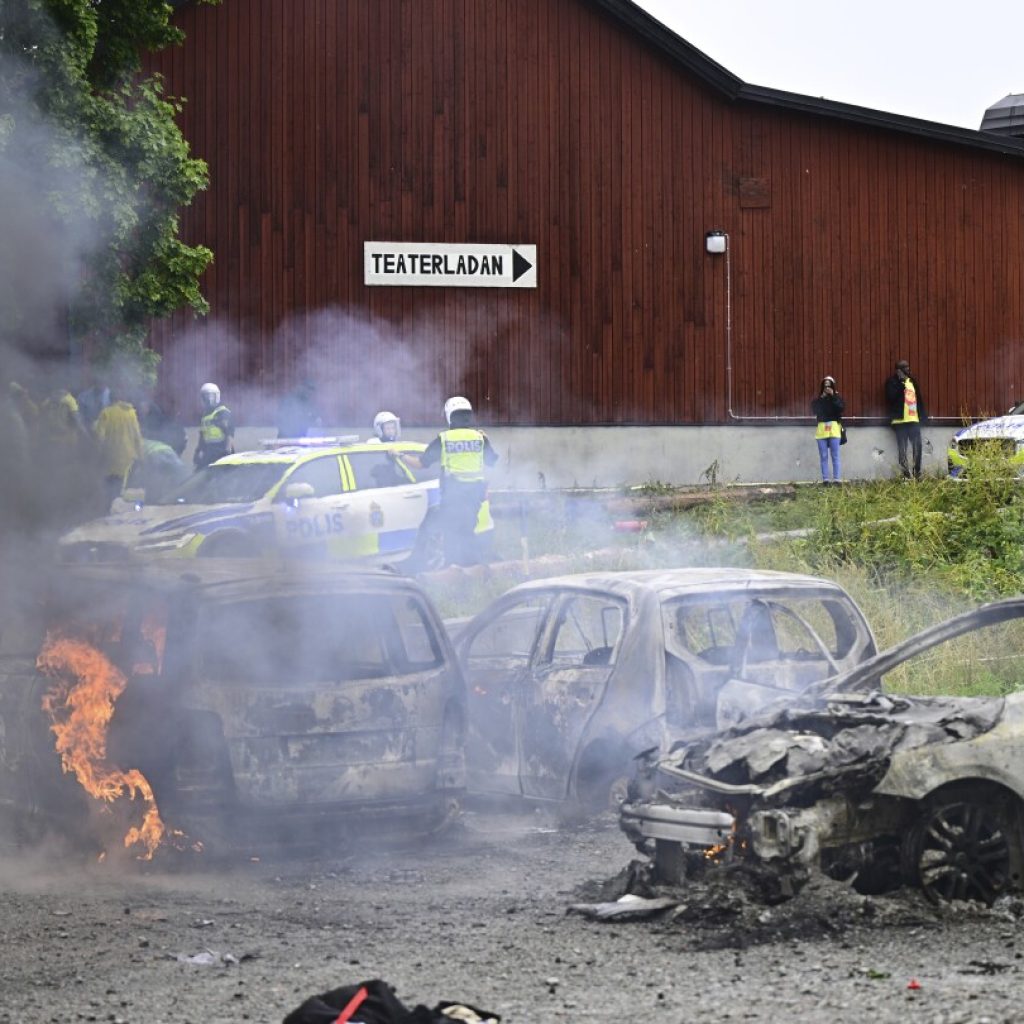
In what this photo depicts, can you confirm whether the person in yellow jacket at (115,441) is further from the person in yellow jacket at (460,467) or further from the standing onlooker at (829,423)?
the standing onlooker at (829,423)

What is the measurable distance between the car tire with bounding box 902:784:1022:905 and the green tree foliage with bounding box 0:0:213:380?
10.0m

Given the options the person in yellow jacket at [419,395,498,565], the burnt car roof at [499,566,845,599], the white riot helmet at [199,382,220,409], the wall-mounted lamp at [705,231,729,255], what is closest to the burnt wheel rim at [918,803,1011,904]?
the burnt car roof at [499,566,845,599]

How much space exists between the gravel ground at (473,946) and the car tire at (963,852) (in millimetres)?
135

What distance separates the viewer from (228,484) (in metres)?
17.1

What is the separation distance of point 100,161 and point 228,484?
358 cm

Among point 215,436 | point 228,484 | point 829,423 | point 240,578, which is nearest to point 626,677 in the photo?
point 240,578

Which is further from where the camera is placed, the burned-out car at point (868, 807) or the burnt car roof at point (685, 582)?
the burnt car roof at point (685, 582)

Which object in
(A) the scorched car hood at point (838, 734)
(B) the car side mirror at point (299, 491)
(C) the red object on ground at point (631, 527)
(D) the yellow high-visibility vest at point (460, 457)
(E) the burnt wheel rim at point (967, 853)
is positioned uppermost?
(D) the yellow high-visibility vest at point (460, 457)

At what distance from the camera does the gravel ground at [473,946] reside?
6.29m

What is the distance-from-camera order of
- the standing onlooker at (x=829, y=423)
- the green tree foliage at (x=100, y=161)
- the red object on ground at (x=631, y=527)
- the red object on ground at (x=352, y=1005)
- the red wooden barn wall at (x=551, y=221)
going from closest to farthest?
the red object on ground at (x=352, y=1005)
the green tree foliage at (x=100, y=161)
the red object on ground at (x=631, y=527)
the red wooden barn wall at (x=551, y=221)
the standing onlooker at (x=829, y=423)

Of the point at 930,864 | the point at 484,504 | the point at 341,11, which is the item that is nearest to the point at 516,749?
the point at 930,864

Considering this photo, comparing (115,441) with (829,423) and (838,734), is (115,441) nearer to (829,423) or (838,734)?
(838,734)

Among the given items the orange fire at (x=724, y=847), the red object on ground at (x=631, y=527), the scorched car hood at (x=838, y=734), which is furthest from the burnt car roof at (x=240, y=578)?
the red object on ground at (x=631, y=527)

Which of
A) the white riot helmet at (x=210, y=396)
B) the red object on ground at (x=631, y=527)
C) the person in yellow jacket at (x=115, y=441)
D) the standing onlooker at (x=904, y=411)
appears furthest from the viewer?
the standing onlooker at (x=904, y=411)
